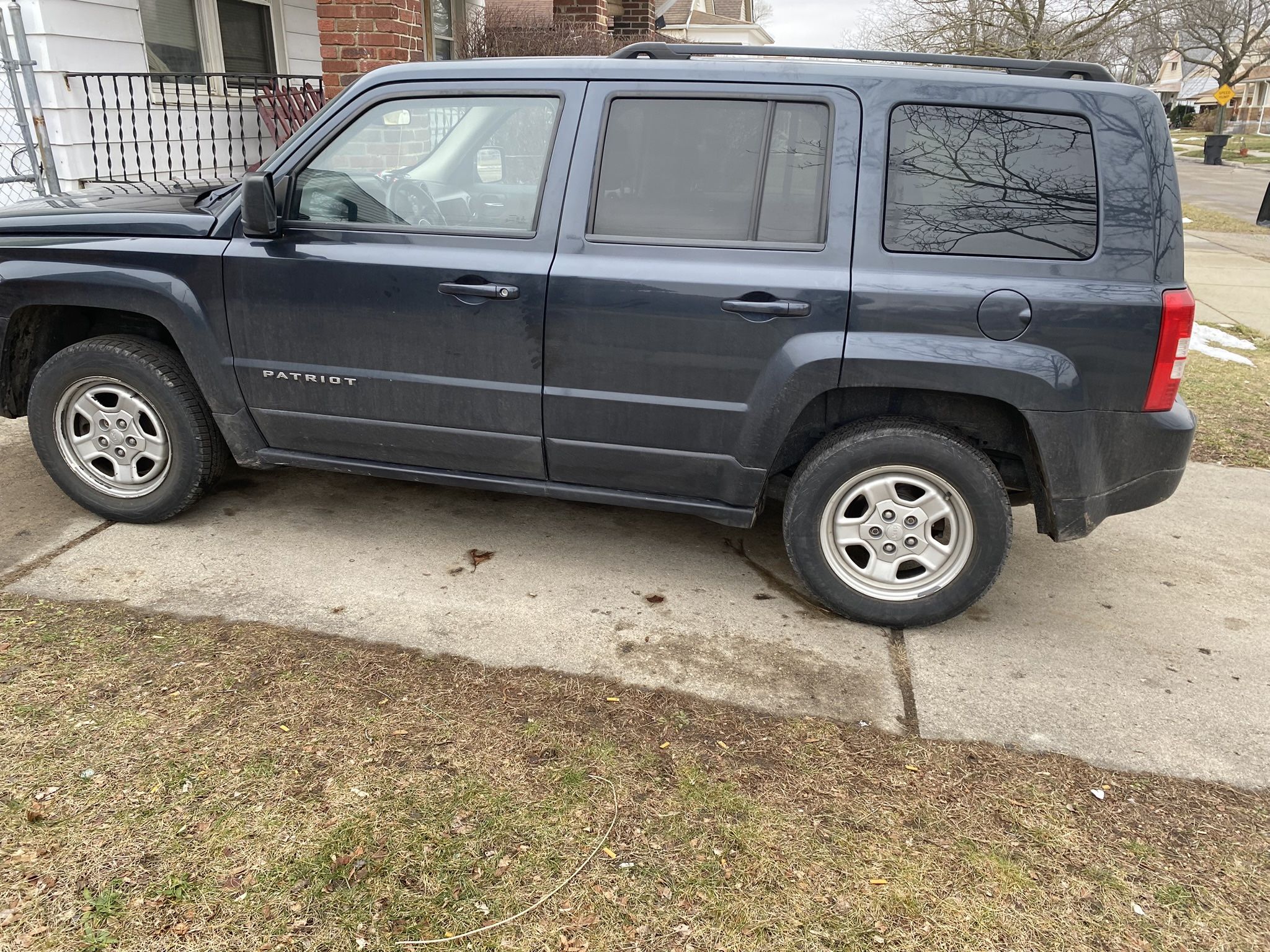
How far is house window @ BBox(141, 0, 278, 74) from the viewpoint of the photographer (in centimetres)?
822

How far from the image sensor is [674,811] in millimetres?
2619

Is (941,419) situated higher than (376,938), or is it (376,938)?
(941,419)

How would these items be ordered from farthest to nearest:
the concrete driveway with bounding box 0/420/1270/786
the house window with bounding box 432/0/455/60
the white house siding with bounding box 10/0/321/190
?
the house window with bounding box 432/0/455/60
the white house siding with bounding box 10/0/321/190
the concrete driveway with bounding box 0/420/1270/786

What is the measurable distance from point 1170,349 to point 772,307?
4.34 feet

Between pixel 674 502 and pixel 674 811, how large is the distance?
1338mm

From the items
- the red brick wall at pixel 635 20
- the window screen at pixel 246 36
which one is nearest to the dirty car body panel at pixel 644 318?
the window screen at pixel 246 36

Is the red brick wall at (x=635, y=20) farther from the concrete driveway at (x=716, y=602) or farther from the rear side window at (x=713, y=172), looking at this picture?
the rear side window at (x=713, y=172)

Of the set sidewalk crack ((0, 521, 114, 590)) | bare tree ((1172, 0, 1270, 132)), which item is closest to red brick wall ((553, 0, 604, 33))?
sidewalk crack ((0, 521, 114, 590))

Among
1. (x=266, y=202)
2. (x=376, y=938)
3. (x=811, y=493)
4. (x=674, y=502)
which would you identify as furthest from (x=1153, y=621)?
(x=266, y=202)

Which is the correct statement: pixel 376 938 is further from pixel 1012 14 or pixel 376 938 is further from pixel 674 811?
pixel 1012 14

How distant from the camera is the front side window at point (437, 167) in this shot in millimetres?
3562

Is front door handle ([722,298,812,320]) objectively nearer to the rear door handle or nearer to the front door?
the rear door handle

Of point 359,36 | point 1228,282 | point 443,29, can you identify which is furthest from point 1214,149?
point 359,36

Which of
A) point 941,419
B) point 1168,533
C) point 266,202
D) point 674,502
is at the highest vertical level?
point 266,202
